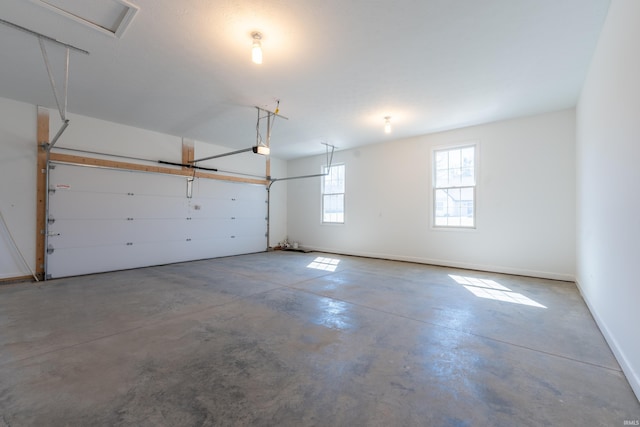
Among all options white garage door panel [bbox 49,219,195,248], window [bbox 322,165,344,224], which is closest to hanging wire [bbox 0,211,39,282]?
white garage door panel [bbox 49,219,195,248]

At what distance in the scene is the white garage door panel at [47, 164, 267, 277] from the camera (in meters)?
5.13

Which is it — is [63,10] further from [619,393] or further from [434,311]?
[619,393]

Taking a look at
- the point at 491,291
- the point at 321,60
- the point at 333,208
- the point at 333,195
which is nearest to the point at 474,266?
the point at 491,291

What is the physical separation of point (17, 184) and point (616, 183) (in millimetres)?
8146

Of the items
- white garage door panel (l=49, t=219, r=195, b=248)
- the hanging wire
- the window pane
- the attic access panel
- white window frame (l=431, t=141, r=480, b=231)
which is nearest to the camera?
the attic access panel

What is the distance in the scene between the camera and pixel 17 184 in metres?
4.70

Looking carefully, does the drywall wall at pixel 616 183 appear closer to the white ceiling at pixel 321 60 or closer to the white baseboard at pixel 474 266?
the white ceiling at pixel 321 60

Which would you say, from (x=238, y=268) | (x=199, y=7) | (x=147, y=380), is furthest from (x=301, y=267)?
(x=199, y=7)

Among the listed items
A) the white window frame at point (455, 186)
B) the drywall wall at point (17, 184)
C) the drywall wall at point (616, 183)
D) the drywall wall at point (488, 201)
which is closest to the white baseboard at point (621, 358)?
the drywall wall at point (616, 183)

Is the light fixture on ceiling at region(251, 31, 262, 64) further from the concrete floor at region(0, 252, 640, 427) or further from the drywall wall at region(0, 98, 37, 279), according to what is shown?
the drywall wall at region(0, 98, 37, 279)

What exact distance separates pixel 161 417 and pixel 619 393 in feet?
9.80

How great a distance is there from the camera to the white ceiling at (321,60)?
2549 mm

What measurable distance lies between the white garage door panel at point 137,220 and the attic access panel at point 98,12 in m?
3.65

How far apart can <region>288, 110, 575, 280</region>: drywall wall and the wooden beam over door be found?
6.51 meters
